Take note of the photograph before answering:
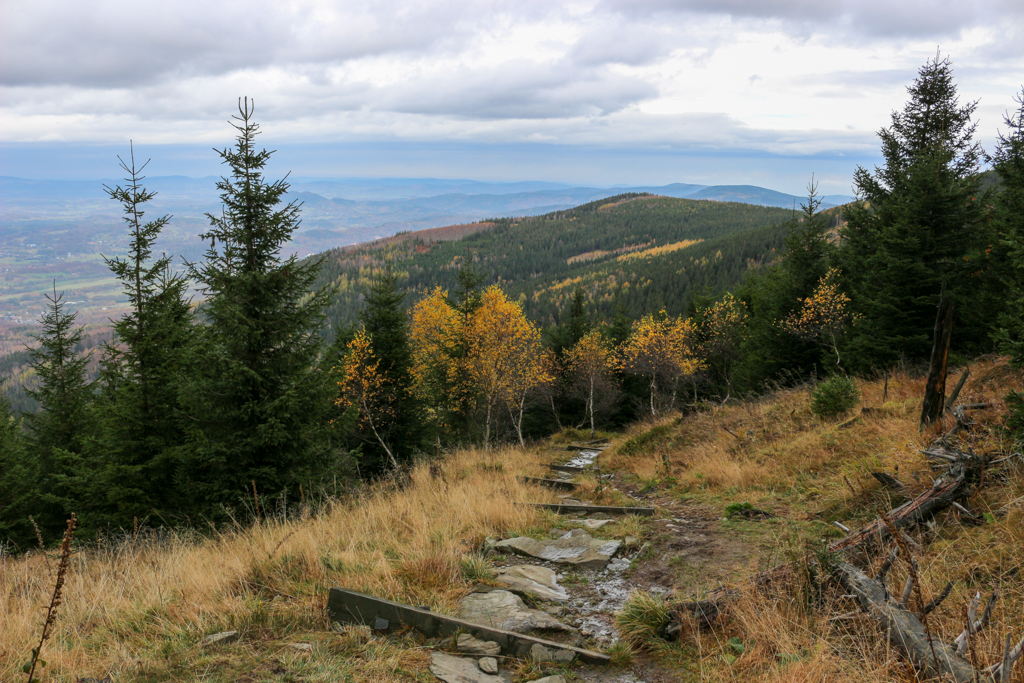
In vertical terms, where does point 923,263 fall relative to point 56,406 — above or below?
above

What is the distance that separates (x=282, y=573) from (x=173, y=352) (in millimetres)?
9692

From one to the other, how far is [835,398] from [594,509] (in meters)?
6.02

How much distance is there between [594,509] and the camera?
695 centimetres

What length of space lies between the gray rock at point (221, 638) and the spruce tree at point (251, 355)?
6724 millimetres

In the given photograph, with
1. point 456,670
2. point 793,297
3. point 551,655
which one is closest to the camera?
point 456,670

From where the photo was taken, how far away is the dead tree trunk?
622cm

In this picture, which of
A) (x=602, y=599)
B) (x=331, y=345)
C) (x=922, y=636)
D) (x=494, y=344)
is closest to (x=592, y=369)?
(x=494, y=344)

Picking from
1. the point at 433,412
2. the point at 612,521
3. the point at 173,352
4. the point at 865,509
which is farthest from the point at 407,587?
the point at 433,412

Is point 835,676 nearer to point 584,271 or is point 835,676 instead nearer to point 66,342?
point 66,342

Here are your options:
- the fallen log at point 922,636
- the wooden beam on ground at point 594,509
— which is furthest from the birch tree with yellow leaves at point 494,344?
the fallen log at point 922,636

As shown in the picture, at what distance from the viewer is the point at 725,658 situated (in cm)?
325

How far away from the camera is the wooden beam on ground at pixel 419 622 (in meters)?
3.56

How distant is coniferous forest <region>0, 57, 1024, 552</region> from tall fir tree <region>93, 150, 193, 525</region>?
0.05 meters

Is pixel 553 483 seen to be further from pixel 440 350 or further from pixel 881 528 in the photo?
pixel 440 350
